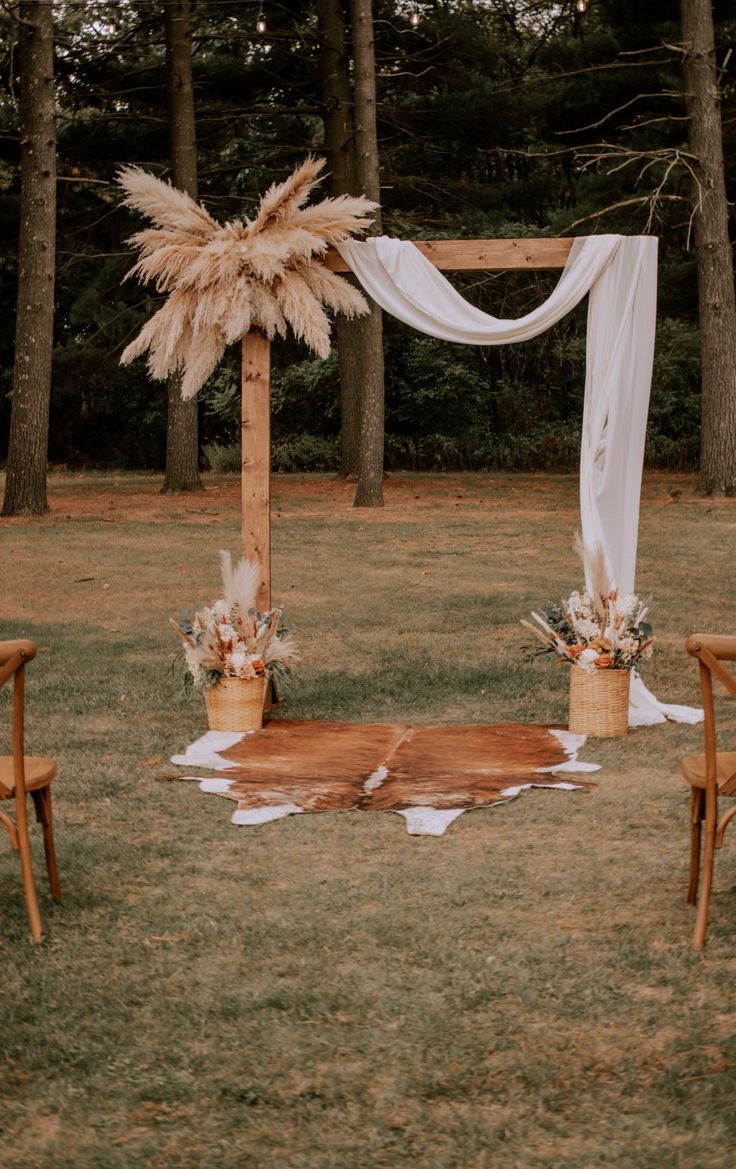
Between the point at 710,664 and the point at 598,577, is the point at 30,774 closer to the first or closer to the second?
the point at 710,664

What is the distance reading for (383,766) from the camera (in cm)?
627

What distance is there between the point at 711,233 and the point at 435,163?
8310 millimetres

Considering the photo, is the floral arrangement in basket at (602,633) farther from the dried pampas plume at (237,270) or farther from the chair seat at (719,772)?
the chair seat at (719,772)

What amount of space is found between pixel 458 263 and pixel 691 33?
12.1 metres

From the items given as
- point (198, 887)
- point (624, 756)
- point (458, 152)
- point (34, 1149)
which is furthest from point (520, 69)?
point (34, 1149)

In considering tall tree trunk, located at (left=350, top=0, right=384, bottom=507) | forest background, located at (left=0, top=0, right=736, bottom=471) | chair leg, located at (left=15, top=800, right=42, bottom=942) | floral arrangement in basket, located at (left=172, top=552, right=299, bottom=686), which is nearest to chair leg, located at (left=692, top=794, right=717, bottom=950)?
chair leg, located at (left=15, top=800, right=42, bottom=942)

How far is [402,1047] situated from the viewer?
3.37 metres

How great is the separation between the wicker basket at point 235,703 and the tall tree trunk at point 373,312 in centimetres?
1117

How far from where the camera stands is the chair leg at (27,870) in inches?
160

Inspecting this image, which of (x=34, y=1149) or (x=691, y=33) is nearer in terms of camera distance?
(x=34, y=1149)

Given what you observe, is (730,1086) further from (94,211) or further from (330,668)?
(94,211)

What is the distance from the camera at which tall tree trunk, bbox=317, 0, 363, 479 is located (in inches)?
805

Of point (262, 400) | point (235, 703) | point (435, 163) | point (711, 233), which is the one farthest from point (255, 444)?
point (435, 163)

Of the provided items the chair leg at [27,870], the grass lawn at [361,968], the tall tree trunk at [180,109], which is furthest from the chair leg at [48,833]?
the tall tree trunk at [180,109]
